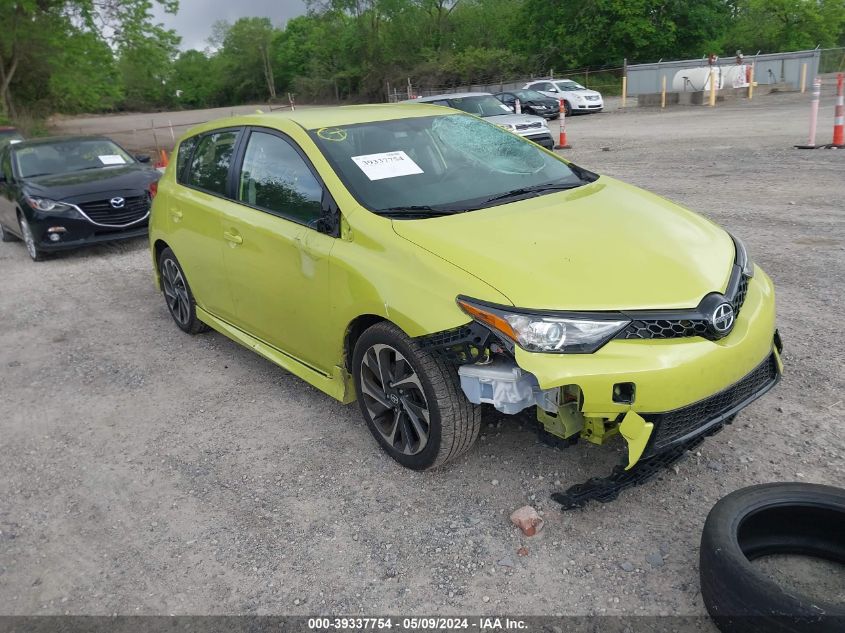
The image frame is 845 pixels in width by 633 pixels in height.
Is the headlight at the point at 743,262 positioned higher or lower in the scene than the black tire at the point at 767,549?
higher

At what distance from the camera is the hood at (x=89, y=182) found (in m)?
8.95

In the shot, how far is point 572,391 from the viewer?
9.36 feet

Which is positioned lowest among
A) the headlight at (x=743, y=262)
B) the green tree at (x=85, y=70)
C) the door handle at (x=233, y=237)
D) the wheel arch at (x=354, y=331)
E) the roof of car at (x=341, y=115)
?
the wheel arch at (x=354, y=331)

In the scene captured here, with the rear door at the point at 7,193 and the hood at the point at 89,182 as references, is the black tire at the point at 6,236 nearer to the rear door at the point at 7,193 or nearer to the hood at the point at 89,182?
the rear door at the point at 7,193

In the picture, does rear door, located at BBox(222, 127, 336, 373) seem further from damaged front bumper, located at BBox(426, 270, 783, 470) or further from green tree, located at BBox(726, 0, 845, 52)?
green tree, located at BBox(726, 0, 845, 52)

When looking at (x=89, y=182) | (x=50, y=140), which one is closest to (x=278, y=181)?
(x=89, y=182)

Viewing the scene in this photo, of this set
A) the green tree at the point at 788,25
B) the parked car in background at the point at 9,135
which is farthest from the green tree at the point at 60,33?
the green tree at the point at 788,25

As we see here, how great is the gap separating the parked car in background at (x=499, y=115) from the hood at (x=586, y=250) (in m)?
12.5

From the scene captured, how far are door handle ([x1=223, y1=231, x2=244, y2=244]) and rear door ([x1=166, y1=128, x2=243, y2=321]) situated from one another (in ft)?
0.26

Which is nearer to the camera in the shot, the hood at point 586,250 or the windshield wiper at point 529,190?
the hood at point 586,250

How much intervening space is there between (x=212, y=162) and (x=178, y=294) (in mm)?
1304

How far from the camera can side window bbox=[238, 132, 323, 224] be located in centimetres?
386

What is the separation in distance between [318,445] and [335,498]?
556 mm

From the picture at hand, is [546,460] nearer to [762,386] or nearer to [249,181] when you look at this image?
[762,386]
